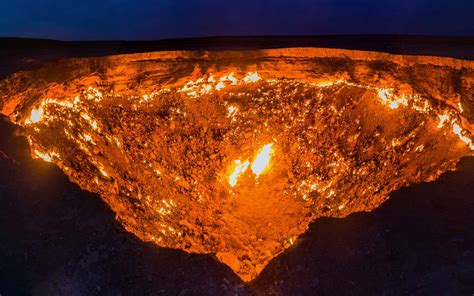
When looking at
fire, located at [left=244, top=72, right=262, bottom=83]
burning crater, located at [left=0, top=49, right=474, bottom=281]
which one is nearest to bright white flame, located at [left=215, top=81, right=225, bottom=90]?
burning crater, located at [left=0, top=49, right=474, bottom=281]

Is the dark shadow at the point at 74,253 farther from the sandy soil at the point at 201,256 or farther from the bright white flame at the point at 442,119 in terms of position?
the bright white flame at the point at 442,119

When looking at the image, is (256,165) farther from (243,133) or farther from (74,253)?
(74,253)

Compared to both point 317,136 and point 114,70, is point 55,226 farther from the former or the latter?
point 317,136

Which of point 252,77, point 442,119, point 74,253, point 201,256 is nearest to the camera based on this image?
point 252,77

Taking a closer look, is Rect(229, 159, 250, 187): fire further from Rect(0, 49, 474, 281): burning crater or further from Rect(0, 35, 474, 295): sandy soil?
Rect(0, 35, 474, 295): sandy soil

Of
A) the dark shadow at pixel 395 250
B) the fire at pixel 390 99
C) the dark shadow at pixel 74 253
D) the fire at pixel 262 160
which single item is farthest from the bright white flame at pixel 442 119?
the dark shadow at pixel 74 253

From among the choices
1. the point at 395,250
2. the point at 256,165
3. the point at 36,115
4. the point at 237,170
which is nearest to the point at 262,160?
the point at 256,165
